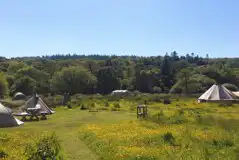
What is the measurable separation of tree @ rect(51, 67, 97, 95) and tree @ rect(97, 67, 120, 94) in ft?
24.5

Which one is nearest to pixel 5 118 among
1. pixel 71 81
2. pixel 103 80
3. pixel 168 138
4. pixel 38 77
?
pixel 168 138

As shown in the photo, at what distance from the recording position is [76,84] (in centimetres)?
13138

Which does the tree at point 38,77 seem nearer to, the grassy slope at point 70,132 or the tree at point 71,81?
the tree at point 71,81

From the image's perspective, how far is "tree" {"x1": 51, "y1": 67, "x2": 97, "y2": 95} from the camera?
128875mm

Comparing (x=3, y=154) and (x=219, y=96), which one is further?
(x=219, y=96)

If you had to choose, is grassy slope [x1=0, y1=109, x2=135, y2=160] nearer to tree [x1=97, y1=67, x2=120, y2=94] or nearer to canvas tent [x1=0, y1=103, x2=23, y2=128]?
canvas tent [x1=0, y1=103, x2=23, y2=128]

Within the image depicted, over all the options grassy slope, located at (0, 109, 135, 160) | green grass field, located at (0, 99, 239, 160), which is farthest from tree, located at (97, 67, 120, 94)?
green grass field, located at (0, 99, 239, 160)

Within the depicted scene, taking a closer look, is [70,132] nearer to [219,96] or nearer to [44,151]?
[44,151]

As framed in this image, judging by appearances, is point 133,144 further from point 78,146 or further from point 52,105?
point 52,105

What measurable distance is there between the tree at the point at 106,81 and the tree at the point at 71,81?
7465 mm

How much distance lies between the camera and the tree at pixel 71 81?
129 metres

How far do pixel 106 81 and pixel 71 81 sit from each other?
17.2 meters

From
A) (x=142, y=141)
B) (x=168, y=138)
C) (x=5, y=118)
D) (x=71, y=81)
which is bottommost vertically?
(x=142, y=141)

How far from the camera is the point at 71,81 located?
13050cm
